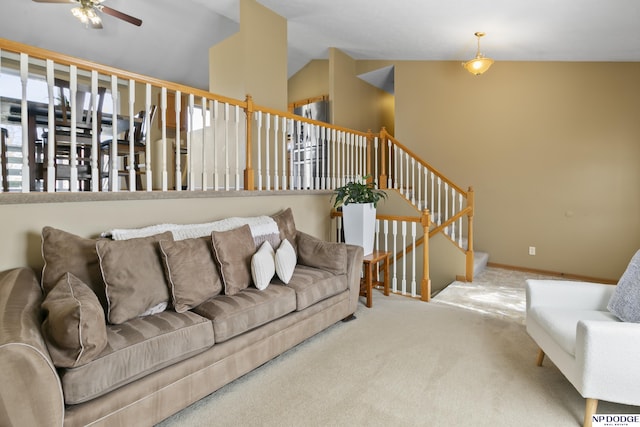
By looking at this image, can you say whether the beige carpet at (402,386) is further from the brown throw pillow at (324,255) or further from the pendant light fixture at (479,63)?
the pendant light fixture at (479,63)

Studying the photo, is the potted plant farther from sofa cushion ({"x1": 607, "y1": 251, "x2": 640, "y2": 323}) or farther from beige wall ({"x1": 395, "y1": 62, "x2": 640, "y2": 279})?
beige wall ({"x1": 395, "y1": 62, "x2": 640, "y2": 279})

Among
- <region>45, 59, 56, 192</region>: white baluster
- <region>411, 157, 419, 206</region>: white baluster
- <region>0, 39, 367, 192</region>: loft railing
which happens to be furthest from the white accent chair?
<region>411, 157, 419, 206</region>: white baluster

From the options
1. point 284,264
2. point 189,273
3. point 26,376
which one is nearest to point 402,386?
point 284,264

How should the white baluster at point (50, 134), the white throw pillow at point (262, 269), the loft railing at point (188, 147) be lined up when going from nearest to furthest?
1. the white baluster at point (50, 134)
2. the white throw pillow at point (262, 269)
3. the loft railing at point (188, 147)

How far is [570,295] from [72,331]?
2.76 m

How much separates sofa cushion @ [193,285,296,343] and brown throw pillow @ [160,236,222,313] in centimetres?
7

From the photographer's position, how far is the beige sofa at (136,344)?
1.22 metres

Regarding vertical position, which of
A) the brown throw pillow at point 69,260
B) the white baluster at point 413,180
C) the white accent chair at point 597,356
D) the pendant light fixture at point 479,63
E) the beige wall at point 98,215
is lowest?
the white accent chair at point 597,356

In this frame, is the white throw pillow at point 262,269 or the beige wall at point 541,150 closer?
the white throw pillow at point 262,269

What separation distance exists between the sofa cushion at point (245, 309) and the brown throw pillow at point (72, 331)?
598 mm

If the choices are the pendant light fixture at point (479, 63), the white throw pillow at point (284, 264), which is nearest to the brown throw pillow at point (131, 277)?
the white throw pillow at point (284, 264)

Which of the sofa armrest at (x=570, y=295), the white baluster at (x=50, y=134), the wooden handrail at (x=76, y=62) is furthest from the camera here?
the sofa armrest at (x=570, y=295)

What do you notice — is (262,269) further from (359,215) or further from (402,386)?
(359,215)

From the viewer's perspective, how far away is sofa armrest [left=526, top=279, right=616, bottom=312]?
2.17 metres
